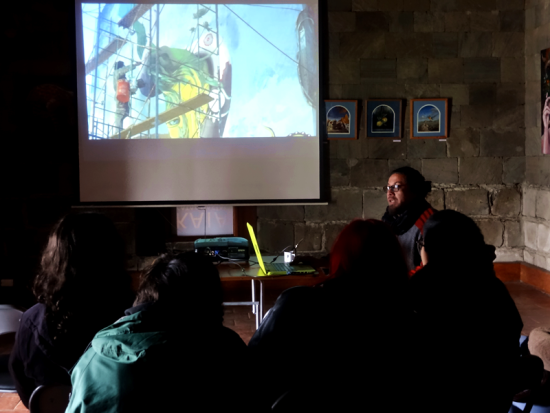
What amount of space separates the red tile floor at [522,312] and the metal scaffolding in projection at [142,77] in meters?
1.62

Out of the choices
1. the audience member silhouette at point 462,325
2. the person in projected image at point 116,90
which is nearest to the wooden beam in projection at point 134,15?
the person in projected image at point 116,90

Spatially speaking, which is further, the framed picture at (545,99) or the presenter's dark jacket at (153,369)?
the framed picture at (545,99)

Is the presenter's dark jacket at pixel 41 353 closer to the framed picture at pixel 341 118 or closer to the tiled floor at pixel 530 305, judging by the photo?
the tiled floor at pixel 530 305

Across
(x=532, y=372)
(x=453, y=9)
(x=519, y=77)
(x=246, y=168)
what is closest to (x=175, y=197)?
(x=246, y=168)

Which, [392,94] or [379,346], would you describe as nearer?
[379,346]

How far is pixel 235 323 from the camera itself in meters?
4.39

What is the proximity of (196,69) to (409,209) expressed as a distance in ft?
8.06

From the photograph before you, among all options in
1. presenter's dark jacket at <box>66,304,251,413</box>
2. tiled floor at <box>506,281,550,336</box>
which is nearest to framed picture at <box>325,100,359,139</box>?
tiled floor at <box>506,281,550,336</box>

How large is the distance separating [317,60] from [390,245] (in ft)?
11.8

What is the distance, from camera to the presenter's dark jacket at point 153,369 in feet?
4.08

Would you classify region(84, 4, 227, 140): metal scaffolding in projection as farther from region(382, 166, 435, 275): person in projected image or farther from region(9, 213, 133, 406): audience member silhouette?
region(9, 213, 133, 406): audience member silhouette

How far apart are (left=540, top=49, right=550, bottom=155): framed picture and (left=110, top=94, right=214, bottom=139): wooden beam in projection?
9.46ft

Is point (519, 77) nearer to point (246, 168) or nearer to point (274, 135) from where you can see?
point (274, 135)

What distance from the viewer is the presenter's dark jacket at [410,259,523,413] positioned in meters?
1.62
